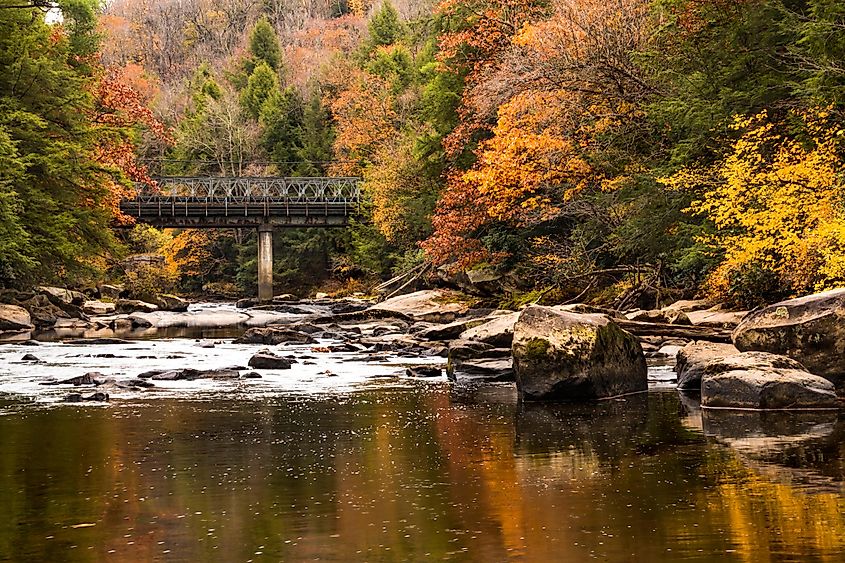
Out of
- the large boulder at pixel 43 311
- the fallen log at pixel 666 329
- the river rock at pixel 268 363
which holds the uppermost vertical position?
the large boulder at pixel 43 311

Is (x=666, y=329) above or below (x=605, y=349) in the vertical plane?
above

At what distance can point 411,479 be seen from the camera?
30.8 ft

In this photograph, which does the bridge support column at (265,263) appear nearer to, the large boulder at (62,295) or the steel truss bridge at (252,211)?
the steel truss bridge at (252,211)

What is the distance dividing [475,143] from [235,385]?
81.2 feet

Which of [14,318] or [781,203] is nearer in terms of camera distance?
[781,203]

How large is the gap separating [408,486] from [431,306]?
27049 millimetres

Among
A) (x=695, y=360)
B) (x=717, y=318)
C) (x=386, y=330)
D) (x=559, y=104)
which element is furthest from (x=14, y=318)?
(x=695, y=360)

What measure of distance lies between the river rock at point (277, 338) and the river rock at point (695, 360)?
38.7 ft

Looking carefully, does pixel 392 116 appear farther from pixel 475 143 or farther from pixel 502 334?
pixel 502 334

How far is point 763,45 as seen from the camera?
79.6 ft

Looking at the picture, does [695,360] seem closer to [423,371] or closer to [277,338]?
[423,371]

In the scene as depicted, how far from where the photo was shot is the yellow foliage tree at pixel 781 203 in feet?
69.3

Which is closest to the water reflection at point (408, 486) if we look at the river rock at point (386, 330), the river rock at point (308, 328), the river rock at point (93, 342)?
the river rock at point (93, 342)

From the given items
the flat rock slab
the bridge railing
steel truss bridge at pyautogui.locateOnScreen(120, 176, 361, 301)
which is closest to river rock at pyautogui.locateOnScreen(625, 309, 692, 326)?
the flat rock slab
